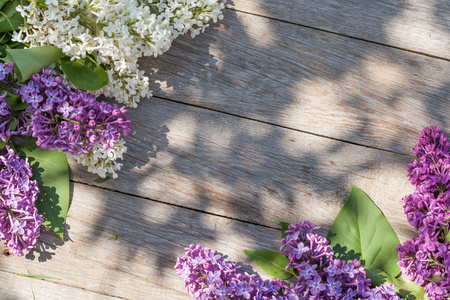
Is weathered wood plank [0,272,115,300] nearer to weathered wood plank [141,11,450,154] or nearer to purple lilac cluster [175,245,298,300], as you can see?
purple lilac cluster [175,245,298,300]

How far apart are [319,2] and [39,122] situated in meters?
0.93

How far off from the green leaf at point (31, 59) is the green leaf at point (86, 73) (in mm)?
44

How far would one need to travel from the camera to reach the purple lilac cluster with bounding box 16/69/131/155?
112cm

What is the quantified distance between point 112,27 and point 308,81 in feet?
2.05

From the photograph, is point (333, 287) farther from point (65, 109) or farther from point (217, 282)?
point (65, 109)

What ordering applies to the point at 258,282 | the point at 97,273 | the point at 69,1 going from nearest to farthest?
1. the point at 69,1
2. the point at 258,282
3. the point at 97,273

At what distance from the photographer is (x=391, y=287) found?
1.12 m

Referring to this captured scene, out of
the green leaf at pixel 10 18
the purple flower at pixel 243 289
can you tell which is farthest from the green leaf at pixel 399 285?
the green leaf at pixel 10 18

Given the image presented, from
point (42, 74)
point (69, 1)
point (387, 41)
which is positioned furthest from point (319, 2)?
point (42, 74)

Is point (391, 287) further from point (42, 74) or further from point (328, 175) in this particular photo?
point (42, 74)

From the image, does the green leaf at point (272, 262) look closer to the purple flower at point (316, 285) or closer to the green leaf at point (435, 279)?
the purple flower at point (316, 285)

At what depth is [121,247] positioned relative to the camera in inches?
50.3

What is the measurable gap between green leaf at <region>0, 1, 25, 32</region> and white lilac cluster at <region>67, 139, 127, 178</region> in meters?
0.40

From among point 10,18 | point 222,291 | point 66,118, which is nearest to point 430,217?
point 222,291
